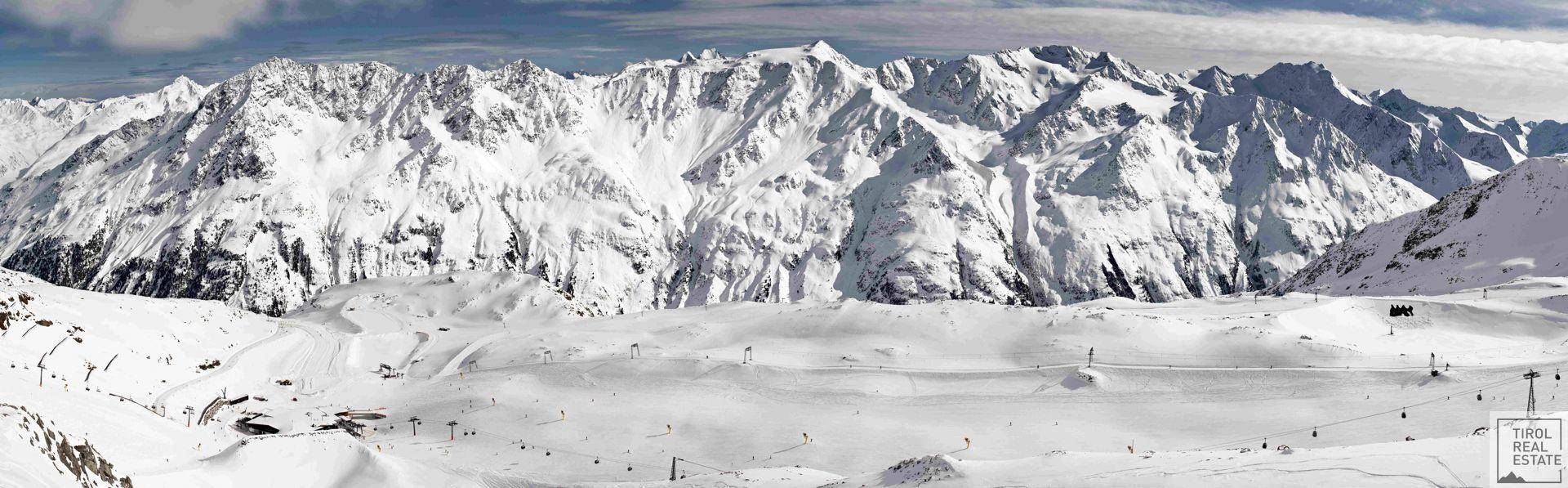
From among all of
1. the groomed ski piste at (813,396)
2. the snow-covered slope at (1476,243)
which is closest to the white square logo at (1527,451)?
the groomed ski piste at (813,396)

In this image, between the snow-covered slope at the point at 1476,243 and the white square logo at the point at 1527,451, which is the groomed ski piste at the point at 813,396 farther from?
the snow-covered slope at the point at 1476,243

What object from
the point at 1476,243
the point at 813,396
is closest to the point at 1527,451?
the point at 813,396

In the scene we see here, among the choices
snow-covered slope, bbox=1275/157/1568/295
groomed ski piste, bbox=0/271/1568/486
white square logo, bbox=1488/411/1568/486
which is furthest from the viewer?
snow-covered slope, bbox=1275/157/1568/295

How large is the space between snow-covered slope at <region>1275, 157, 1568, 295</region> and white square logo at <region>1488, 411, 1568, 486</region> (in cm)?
10631

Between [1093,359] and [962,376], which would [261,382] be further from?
[1093,359]

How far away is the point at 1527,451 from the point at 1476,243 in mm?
134983

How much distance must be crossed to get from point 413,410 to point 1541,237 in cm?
16082

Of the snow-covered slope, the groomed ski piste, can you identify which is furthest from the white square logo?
the snow-covered slope

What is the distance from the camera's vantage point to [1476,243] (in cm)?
14150

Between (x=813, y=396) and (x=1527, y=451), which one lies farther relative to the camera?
(x=813, y=396)

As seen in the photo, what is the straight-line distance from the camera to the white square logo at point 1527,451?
32.6 m

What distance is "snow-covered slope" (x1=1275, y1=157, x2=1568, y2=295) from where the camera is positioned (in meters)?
129

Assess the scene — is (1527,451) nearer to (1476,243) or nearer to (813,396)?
(813,396)

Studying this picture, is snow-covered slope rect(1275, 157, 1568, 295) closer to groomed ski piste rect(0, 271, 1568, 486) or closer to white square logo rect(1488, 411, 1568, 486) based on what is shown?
groomed ski piste rect(0, 271, 1568, 486)
